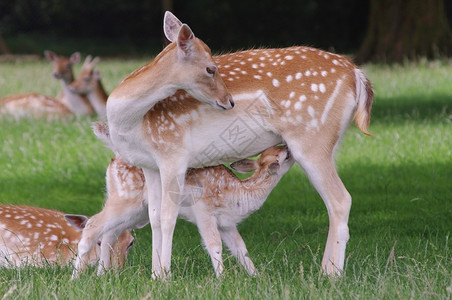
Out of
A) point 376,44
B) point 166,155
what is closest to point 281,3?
point 376,44

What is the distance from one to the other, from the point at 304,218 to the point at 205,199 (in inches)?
78.1

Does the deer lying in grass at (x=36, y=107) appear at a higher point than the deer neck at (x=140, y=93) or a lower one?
lower

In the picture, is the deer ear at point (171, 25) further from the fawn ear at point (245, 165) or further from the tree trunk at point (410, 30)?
the tree trunk at point (410, 30)

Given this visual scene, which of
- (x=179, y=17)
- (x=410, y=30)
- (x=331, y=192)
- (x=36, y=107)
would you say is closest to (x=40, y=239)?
(x=331, y=192)

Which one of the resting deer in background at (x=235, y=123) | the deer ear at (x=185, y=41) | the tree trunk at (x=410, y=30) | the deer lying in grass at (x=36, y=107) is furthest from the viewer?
the tree trunk at (x=410, y=30)

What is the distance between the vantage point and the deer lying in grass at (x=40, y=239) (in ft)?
18.1

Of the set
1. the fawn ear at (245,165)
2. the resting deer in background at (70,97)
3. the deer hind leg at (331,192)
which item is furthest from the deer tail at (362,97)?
the resting deer in background at (70,97)

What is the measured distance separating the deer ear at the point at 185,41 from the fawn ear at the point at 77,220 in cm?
145

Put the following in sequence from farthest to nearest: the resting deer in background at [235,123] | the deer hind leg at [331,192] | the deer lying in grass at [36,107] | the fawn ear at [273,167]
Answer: the deer lying in grass at [36,107]
the fawn ear at [273,167]
the deer hind leg at [331,192]
the resting deer in background at [235,123]

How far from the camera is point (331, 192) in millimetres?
5062

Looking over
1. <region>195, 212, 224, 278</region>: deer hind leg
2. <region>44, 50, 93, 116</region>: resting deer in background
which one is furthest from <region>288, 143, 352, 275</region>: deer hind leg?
<region>44, 50, 93, 116</region>: resting deer in background

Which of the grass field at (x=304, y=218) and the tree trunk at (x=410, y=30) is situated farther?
the tree trunk at (x=410, y=30)

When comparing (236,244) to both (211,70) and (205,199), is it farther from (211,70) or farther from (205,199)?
(211,70)

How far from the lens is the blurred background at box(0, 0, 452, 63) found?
2703 cm
